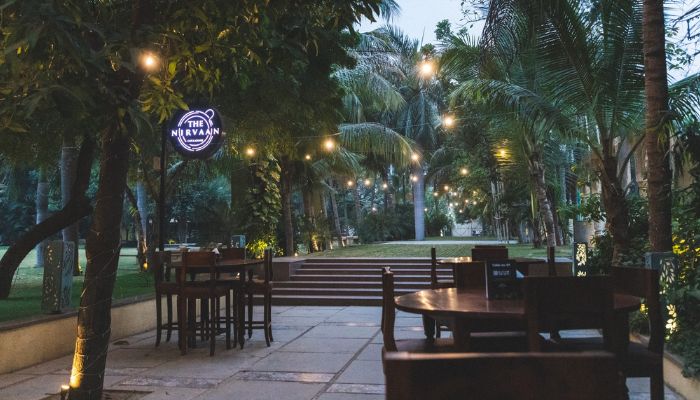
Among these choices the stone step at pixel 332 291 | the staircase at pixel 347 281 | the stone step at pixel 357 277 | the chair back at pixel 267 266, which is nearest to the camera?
the chair back at pixel 267 266

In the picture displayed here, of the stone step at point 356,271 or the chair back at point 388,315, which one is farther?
the stone step at point 356,271

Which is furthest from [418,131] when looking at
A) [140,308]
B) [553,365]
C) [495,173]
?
[553,365]

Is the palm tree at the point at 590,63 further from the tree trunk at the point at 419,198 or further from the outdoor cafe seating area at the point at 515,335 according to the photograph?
the tree trunk at the point at 419,198

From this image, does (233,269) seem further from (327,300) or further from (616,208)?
(616,208)

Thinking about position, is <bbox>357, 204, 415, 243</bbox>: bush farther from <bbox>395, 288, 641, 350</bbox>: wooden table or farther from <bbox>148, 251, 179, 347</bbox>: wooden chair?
<bbox>395, 288, 641, 350</bbox>: wooden table

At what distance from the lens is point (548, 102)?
882 centimetres

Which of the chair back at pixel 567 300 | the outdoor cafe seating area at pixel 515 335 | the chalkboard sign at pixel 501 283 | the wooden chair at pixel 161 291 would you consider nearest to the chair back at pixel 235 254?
the wooden chair at pixel 161 291

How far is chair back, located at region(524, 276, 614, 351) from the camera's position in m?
2.95

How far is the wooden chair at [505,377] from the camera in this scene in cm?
138

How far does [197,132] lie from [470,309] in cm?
631

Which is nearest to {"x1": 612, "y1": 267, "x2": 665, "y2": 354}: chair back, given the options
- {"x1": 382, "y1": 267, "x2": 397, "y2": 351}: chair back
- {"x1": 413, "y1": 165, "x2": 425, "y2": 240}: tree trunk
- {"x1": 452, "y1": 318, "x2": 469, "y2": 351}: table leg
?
{"x1": 452, "y1": 318, "x2": 469, "y2": 351}: table leg

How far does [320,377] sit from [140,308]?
13.0 ft

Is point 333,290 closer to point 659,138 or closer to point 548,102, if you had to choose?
point 548,102

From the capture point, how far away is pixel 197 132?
8.48 metres
